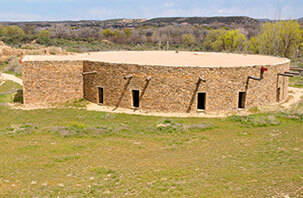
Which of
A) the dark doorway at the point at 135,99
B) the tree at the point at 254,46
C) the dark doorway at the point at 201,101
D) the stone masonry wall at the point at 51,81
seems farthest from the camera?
the tree at the point at 254,46

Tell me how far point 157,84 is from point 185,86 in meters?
1.50

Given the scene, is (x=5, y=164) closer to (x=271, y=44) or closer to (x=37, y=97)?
(x=37, y=97)

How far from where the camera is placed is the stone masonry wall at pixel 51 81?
1845cm

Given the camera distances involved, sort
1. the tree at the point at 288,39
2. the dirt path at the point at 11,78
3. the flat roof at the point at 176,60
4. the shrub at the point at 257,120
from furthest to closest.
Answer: the tree at the point at 288,39 → the dirt path at the point at 11,78 → the flat roof at the point at 176,60 → the shrub at the point at 257,120

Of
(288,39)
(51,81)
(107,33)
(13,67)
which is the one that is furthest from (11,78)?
(107,33)

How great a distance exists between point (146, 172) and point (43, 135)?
6039 millimetres

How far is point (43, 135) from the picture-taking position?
1330 centimetres

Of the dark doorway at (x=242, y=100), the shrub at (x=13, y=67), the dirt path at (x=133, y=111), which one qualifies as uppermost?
the shrub at (x=13, y=67)

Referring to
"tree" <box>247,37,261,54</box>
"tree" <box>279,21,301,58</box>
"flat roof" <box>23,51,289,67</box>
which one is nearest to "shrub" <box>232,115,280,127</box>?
"flat roof" <box>23,51,289,67</box>

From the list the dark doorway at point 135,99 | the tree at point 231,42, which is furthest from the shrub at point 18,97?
the tree at point 231,42

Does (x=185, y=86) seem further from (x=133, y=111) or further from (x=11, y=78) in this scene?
(x=11, y=78)

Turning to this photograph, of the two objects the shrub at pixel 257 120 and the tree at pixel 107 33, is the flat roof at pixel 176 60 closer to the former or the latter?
the shrub at pixel 257 120

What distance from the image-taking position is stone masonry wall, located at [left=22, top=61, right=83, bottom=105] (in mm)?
18453

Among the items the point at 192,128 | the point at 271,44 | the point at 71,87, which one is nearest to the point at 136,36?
the point at 271,44
